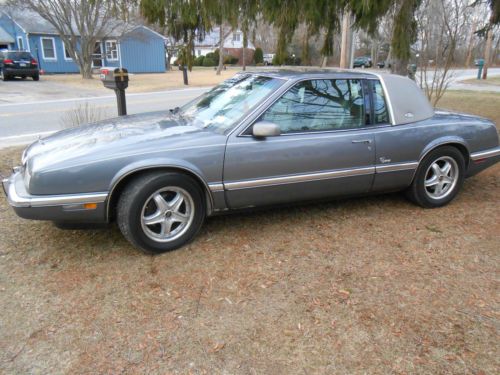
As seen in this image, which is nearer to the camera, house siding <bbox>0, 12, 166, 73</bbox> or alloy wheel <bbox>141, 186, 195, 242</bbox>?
alloy wheel <bbox>141, 186, 195, 242</bbox>

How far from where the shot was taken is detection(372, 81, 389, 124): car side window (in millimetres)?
4270

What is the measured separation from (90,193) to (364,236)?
2421 mm

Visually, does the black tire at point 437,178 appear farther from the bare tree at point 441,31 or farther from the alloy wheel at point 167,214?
the bare tree at point 441,31

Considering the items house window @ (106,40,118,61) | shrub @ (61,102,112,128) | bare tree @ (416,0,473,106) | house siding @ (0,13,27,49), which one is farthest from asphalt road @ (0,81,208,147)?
house window @ (106,40,118,61)

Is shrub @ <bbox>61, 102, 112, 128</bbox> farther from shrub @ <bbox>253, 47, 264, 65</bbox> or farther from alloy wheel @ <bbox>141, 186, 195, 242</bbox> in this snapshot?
shrub @ <bbox>253, 47, 264, 65</bbox>

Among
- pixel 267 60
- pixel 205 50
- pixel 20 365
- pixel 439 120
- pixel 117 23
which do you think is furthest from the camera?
pixel 205 50

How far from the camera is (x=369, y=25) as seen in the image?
5625 millimetres

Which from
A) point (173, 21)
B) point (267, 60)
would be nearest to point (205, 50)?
point (267, 60)

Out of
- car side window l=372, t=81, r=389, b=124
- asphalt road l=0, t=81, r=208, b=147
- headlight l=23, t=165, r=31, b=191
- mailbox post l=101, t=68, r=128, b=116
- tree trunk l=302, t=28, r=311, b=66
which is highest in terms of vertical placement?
tree trunk l=302, t=28, r=311, b=66

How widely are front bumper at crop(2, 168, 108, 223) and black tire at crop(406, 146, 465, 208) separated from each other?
123 inches

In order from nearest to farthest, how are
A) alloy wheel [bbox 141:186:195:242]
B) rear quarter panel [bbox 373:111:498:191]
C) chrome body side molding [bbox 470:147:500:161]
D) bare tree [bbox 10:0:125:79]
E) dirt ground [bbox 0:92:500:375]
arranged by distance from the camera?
dirt ground [bbox 0:92:500:375] → alloy wheel [bbox 141:186:195:242] → rear quarter panel [bbox 373:111:498:191] → chrome body side molding [bbox 470:147:500:161] → bare tree [bbox 10:0:125:79]

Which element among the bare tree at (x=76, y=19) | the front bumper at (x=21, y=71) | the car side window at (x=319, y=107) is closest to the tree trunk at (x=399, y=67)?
the car side window at (x=319, y=107)

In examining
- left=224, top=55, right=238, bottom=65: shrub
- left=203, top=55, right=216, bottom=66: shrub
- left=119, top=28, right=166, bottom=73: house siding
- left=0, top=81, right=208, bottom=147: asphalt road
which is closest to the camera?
left=0, top=81, right=208, bottom=147: asphalt road

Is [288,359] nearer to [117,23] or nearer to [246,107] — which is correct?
→ [246,107]
